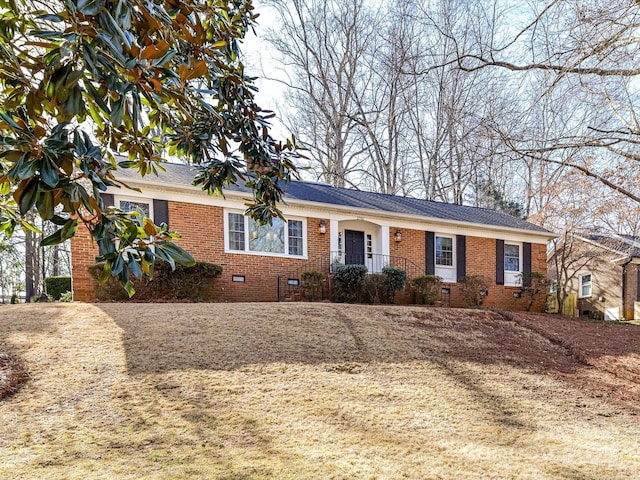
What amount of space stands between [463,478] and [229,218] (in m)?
9.44

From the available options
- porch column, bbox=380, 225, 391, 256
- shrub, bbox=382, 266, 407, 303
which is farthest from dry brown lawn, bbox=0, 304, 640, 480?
porch column, bbox=380, 225, 391, 256

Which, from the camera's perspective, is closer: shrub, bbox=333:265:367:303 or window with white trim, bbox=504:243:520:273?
shrub, bbox=333:265:367:303

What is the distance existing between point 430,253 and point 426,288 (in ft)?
5.29

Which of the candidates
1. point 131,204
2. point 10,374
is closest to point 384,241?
point 131,204

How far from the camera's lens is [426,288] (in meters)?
13.1

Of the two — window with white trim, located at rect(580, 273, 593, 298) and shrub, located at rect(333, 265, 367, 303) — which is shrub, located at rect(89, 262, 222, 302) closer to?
shrub, located at rect(333, 265, 367, 303)

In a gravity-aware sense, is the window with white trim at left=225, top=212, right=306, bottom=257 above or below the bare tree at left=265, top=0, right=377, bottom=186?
below

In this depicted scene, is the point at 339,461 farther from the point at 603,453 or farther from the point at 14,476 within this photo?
the point at 603,453

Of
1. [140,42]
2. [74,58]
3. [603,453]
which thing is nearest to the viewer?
[74,58]

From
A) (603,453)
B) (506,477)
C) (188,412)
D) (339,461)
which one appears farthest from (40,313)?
(603,453)

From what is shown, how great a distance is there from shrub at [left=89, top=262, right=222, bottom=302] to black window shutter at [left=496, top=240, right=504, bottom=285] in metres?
10.1

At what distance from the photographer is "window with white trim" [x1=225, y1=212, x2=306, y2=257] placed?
1155 cm

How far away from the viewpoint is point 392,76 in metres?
21.8

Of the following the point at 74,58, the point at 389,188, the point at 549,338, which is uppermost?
the point at 389,188
